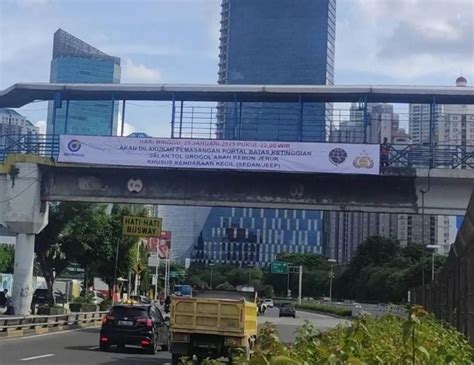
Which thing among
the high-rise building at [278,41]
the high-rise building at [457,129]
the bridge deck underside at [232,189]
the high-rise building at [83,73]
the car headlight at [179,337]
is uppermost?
the high-rise building at [278,41]

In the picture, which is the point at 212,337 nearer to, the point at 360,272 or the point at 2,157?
the point at 2,157

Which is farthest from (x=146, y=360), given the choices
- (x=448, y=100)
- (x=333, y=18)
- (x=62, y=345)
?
(x=333, y=18)

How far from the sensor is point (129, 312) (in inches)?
915

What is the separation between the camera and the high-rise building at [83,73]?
9936 centimetres

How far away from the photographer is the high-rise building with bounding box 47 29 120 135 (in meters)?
99.4

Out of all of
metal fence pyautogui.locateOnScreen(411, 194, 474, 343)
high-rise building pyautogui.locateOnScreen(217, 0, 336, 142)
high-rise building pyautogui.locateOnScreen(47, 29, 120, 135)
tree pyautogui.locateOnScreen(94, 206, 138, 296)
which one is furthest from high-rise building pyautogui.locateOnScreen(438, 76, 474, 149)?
high-rise building pyautogui.locateOnScreen(217, 0, 336, 142)

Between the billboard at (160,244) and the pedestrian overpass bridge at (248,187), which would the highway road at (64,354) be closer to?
the pedestrian overpass bridge at (248,187)

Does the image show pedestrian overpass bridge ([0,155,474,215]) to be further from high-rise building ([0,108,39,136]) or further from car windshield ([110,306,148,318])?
high-rise building ([0,108,39,136])

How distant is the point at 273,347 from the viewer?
4.40 meters

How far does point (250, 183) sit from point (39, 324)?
1046cm

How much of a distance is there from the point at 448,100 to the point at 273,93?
8282 millimetres

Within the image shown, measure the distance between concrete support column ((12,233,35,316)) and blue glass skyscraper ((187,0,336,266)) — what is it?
121294mm

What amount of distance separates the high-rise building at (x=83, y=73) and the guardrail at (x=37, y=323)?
2901cm

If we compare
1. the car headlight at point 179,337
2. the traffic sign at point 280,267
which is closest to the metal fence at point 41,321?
the car headlight at point 179,337
